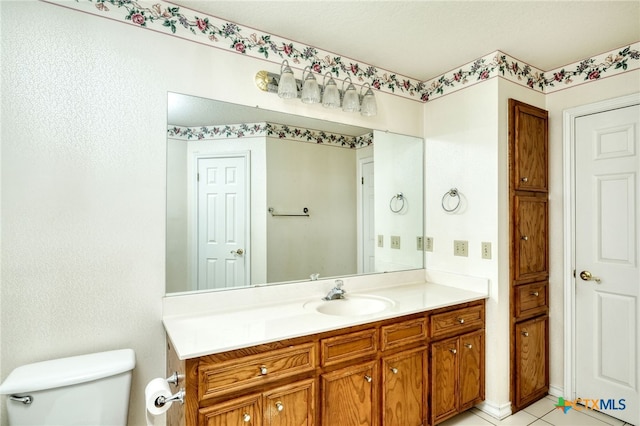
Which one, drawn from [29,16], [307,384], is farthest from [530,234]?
[29,16]

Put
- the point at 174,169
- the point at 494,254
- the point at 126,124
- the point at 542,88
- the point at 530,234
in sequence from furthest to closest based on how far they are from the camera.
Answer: the point at 542,88 → the point at 530,234 → the point at 494,254 → the point at 174,169 → the point at 126,124

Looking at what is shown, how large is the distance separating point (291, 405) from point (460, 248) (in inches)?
62.2

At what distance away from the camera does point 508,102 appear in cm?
216

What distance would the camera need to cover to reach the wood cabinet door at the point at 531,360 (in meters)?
2.20

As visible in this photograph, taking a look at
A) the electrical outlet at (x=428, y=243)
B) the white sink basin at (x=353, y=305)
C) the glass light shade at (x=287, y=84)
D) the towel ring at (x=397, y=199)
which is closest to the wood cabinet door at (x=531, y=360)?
the electrical outlet at (x=428, y=243)

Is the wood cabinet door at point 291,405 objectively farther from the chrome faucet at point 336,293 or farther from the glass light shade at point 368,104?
the glass light shade at point 368,104

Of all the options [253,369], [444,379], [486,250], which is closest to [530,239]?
[486,250]

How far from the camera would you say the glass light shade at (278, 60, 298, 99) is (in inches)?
74.4

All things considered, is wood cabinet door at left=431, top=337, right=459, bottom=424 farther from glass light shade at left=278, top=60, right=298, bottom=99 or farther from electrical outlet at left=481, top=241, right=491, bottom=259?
glass light shade at left=278, top=60, right=298, bottom=99

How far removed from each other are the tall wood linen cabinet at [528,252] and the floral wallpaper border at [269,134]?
1.04 meters

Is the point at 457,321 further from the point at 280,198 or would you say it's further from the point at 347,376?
the point at 280,198

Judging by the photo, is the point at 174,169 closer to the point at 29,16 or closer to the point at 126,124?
the point at 126,124

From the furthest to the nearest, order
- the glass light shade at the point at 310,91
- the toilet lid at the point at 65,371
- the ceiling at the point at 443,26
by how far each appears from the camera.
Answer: the glass light shade at the point at 310,91 < the ceiling at the point at 443,26 < the toilet lid at the point at 65,371

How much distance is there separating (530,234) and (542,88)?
1.12 m
